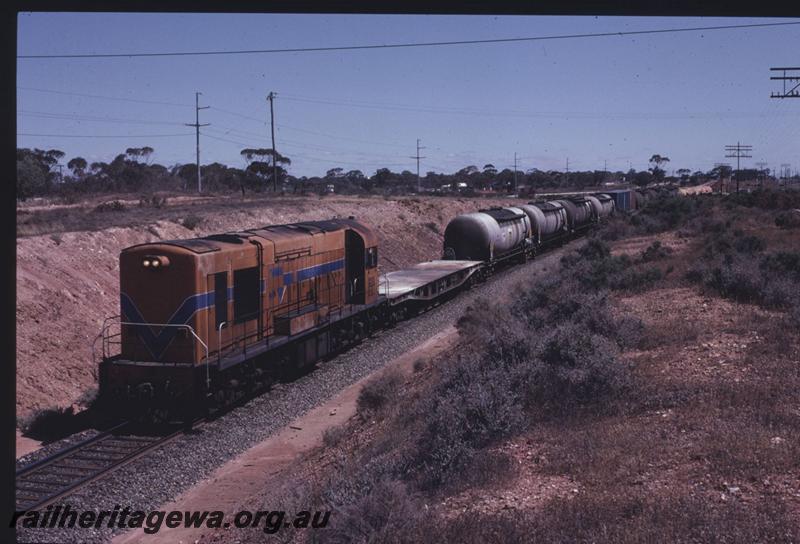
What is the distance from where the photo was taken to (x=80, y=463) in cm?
1234

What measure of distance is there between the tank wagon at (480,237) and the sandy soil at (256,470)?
1707 centimetres

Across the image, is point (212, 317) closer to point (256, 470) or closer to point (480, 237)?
point (256, 470)

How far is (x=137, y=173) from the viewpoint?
77625 millimetres

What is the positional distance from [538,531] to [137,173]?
77.7 m

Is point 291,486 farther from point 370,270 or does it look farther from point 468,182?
point 468,182

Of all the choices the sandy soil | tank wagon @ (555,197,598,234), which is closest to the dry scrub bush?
the sandy soil

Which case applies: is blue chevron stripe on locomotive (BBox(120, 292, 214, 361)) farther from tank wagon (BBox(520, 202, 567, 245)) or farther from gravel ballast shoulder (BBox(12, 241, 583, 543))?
tank wagon (BBox(520, 202, 567, 245))

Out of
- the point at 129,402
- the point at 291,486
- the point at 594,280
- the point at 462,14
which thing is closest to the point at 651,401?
the point at 291,486

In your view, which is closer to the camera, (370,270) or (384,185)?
(370,270)

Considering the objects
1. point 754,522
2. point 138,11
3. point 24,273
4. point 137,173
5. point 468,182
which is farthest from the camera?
point 468,182

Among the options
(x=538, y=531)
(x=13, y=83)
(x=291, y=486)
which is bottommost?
(x=291, y=486)

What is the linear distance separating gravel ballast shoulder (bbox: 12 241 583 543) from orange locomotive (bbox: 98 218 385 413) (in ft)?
2.06

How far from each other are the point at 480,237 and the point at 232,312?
63.5 feet

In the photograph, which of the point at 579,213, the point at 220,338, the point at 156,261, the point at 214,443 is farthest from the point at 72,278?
the point at 579,213
